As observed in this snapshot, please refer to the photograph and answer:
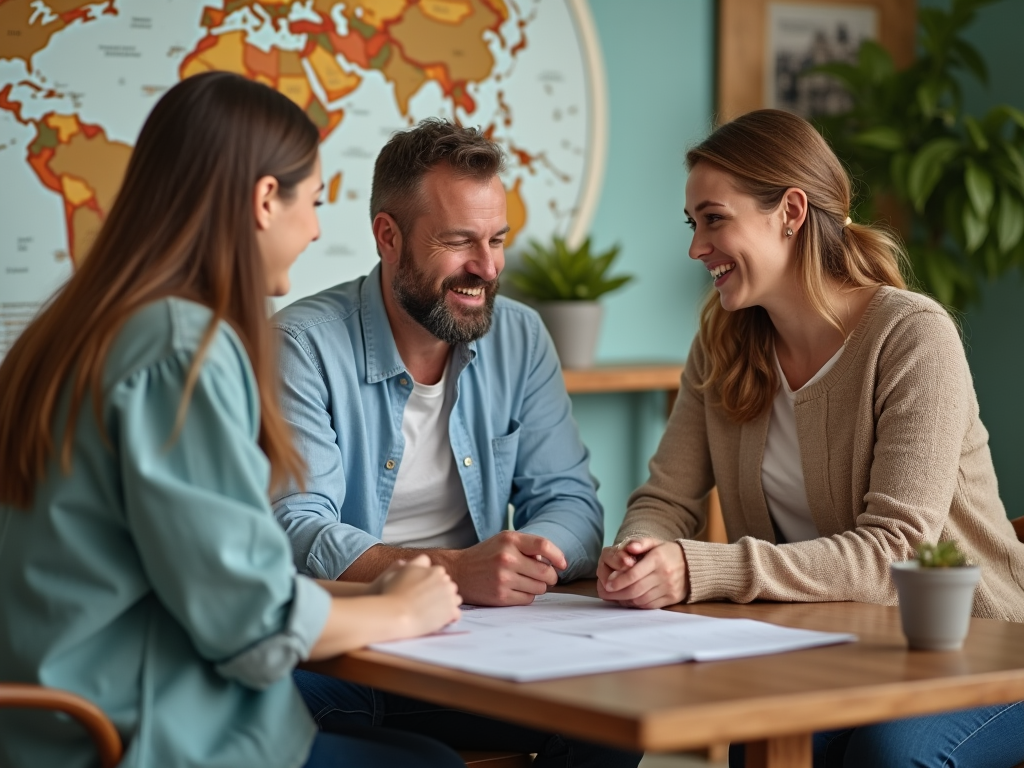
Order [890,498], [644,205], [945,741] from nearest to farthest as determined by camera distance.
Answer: [945,741] < [890,498] < [644,205]

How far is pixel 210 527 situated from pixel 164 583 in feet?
0.25

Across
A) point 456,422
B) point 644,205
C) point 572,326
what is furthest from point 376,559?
point 644,205

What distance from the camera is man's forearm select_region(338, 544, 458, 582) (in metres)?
1.83

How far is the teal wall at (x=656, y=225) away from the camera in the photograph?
354 centimetres

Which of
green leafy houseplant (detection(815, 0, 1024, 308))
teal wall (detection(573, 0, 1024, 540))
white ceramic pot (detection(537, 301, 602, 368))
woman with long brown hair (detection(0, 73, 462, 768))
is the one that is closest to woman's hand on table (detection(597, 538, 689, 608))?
woman with long brown hair (detection(0, 73, 462, 768))

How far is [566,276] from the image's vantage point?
10.6 ft

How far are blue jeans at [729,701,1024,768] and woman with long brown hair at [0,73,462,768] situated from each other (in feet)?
1.99

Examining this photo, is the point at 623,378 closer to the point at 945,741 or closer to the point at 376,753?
the point at 945,741

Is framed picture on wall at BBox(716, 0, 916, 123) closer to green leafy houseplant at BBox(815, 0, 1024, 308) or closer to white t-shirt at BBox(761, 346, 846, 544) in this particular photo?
green leafy houseplant at BBox(815, 0, 1024, 308)

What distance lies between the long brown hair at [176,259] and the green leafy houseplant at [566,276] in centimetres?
178

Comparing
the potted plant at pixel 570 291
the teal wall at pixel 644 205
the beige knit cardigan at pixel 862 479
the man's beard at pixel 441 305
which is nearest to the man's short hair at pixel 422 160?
the man's beard at pixel 441 305

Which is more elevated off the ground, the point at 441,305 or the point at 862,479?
the point at 441,305

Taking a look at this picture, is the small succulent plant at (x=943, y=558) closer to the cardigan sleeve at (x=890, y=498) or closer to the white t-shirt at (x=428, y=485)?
the cardigan sleeve at (x=890, y=498)

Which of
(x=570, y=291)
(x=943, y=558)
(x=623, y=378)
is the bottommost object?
(x=623, y=378)
